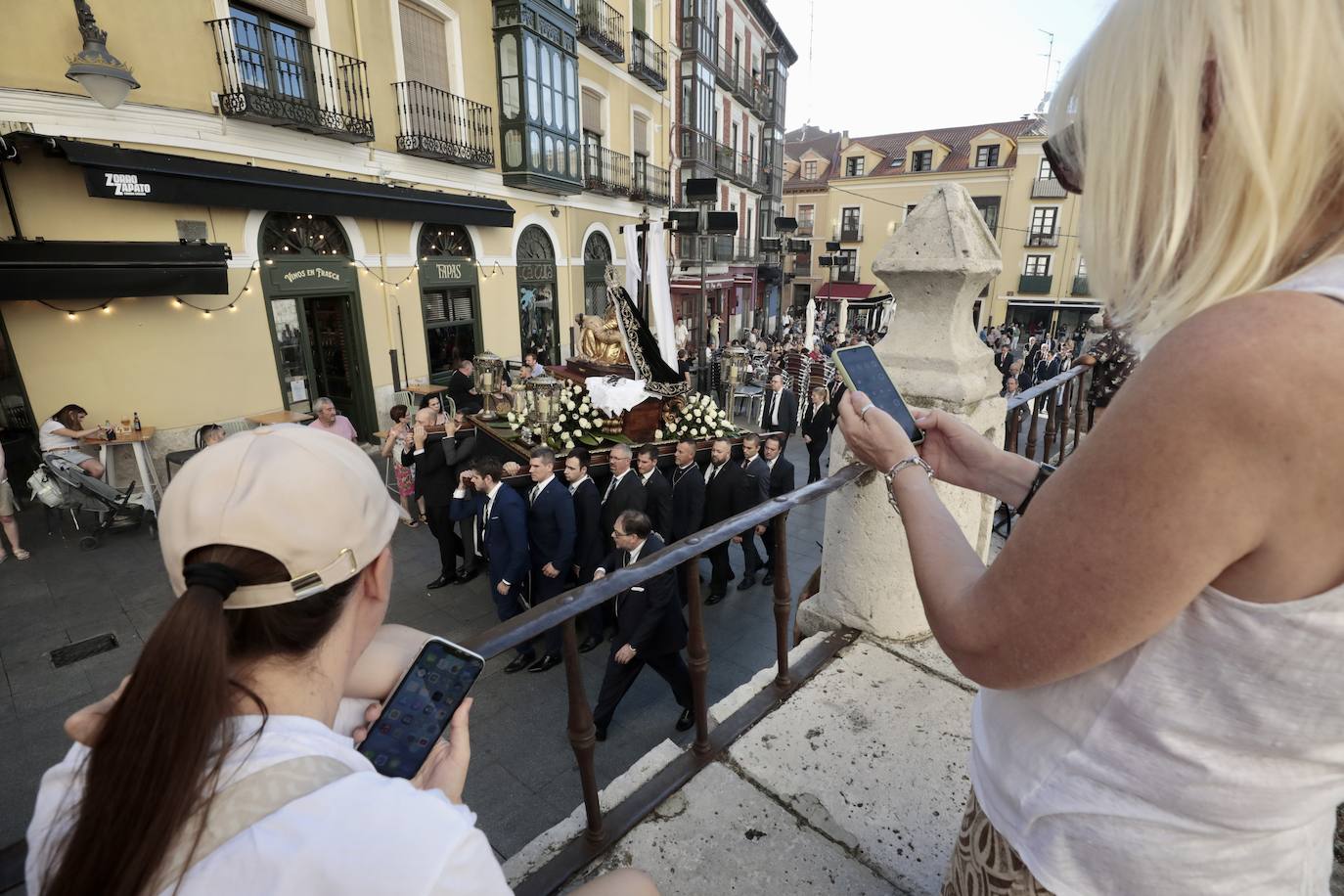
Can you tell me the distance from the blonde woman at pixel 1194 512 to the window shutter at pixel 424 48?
15.0 metres

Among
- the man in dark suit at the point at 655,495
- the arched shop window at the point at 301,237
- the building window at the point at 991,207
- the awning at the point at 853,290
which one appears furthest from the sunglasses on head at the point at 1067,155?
the awning at the point at 853,290

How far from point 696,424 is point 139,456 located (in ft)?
25.4

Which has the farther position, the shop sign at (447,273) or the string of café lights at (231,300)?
the shop sign at (447,273)

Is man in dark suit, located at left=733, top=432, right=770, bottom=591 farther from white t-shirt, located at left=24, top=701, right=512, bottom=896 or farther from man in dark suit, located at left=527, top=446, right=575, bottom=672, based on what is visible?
white t-shirt, located at left=24, top=701, right=512, bottom=896

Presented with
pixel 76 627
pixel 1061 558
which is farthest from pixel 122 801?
pixel 76 627

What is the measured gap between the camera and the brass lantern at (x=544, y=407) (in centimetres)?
805

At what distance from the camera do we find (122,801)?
780 mm

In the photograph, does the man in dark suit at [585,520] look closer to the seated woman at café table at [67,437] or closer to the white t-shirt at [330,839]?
the white t-shirt at [330,839]

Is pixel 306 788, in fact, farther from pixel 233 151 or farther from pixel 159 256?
pixel 233 151

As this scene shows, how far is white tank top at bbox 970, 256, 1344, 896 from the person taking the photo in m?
0.67

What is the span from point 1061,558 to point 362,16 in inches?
582

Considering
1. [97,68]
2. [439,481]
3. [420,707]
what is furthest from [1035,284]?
[420,707]

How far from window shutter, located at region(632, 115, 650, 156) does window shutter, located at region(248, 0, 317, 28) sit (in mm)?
11598

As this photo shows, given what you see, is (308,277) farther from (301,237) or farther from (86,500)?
(86,500)
